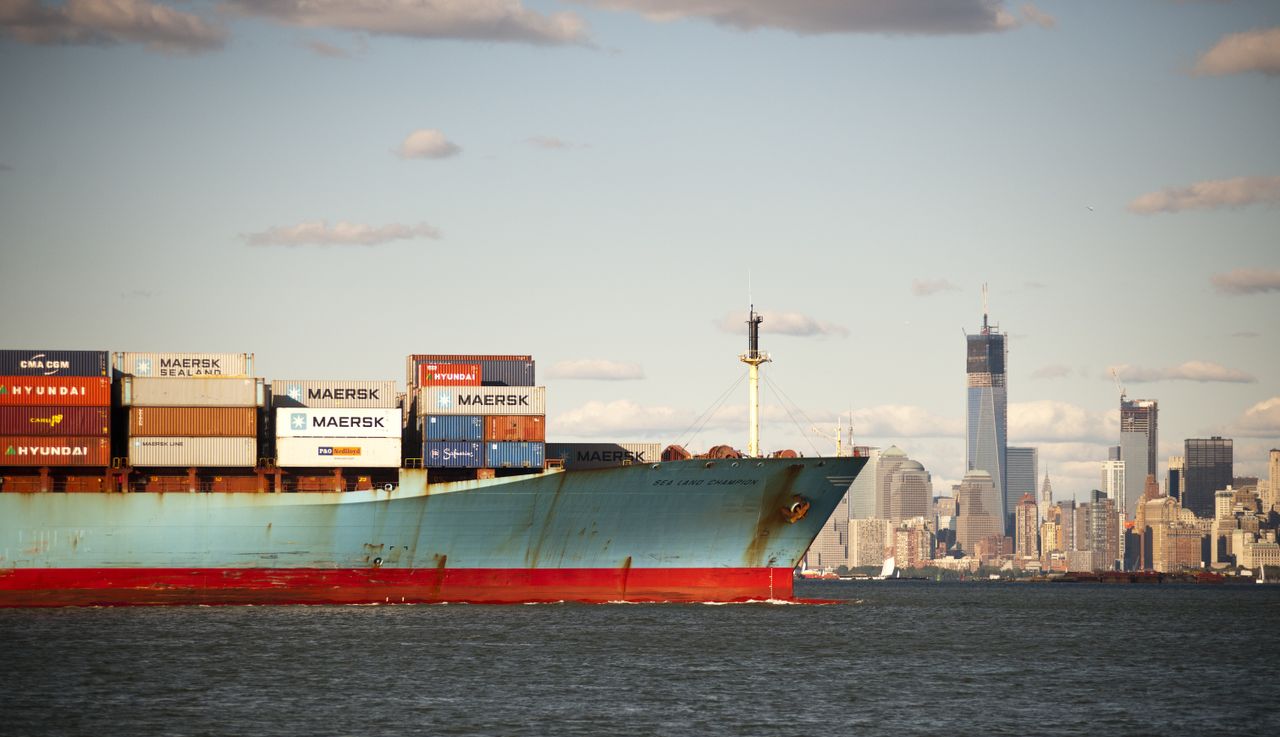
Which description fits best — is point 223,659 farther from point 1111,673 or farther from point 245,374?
point 1111,673

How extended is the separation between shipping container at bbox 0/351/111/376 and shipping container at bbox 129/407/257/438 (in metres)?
2.76

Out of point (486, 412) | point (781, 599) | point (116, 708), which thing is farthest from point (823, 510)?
point (116, 708)

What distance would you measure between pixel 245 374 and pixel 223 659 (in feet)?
74.8

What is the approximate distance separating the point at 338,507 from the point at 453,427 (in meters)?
6.47

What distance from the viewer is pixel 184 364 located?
73688 millimetres

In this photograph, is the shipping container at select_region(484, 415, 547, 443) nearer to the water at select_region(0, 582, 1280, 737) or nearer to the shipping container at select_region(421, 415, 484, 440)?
the shipping container at select_region(421, 415, 484, 440)

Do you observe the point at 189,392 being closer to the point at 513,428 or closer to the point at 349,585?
the point at 349,585

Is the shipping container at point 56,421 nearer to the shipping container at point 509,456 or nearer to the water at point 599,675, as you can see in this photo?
the water at point 599,675

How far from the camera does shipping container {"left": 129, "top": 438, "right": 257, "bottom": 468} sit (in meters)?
71.4

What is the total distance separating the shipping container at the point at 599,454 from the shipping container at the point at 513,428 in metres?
4.91

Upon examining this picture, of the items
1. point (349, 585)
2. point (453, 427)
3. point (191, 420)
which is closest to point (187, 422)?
point (191, 420)

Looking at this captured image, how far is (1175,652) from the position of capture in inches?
2537

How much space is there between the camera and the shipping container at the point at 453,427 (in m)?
72.3

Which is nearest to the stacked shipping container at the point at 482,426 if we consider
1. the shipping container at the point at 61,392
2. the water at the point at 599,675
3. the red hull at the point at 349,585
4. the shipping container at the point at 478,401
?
the shipping container at the point at 478,401
